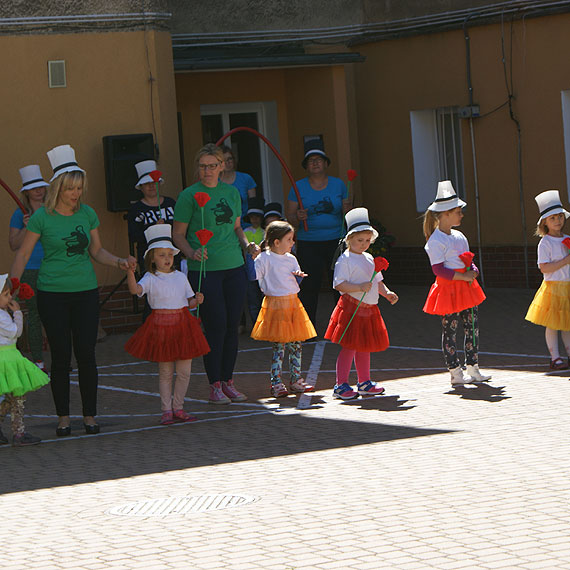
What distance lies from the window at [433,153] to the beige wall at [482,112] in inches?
4.8

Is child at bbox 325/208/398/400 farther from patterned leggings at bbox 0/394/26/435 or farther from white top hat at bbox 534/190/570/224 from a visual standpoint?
patterned leggings at bbox 0/394/26/435

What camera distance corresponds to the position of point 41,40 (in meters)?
14.5

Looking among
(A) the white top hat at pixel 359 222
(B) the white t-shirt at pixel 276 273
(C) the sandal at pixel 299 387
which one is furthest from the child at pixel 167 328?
(A) the white top hat at pixel 359 222

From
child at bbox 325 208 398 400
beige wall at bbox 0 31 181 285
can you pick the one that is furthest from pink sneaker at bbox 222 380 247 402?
beige wall at bbox 0 31 181 285

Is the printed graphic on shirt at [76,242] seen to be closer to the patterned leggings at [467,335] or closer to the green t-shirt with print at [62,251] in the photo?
the green t-shirt with print at [62,251]

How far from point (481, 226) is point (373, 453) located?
10.5m

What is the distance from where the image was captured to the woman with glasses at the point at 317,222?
13.0 metres

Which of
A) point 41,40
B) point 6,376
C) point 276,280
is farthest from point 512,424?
point 41,40

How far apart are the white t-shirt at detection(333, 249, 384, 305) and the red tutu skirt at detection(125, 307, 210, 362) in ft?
4.47

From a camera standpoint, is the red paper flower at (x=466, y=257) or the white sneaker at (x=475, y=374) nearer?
the red paper flower at (x=466, y=257)

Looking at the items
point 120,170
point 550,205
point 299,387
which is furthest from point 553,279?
point 120,170

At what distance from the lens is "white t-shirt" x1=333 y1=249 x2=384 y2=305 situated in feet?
33.2

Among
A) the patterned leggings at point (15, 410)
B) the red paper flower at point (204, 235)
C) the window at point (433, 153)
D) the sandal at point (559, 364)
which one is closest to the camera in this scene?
the patterned leggings at point (15, 410)

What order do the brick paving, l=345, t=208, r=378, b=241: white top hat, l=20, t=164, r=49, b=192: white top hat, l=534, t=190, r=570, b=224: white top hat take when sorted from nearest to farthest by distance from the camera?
1. the brick paving
2. l=345, t=208, r=378, b=241: white top hat
3. l=534, t=190, r=570, b=224: white top hat
4. l=20, t=164, r=49, b=192: white top hat
